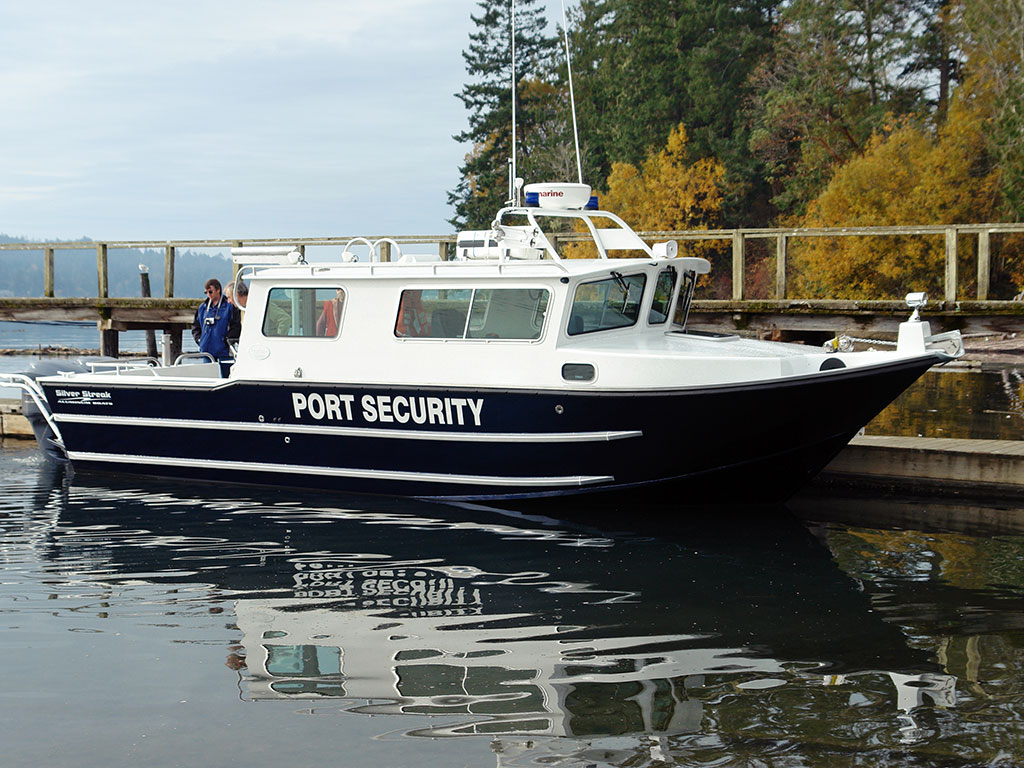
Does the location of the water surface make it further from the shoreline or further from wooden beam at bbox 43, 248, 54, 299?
the shoreline

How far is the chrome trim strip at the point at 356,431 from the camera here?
29.3ft

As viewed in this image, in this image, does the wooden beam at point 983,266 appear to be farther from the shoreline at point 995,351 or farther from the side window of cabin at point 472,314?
the shoreline at point 995,351

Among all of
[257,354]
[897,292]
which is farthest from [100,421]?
[897,292]

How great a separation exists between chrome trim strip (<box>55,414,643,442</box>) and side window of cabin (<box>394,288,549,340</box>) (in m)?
0.86

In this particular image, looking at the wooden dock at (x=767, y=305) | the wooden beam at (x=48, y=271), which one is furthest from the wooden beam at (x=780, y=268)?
the wooden beam at (x=48, y=271)

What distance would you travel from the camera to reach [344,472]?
9992 millimetres

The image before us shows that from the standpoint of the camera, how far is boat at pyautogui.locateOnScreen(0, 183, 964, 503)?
8.66m

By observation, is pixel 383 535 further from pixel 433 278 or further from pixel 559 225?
pixel 559 225

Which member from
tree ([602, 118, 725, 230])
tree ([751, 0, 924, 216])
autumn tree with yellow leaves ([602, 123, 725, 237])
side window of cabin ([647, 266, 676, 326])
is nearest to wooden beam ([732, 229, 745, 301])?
side window of cabin ([647, 266, 676, 326])

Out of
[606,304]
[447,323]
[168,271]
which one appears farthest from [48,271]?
[606,304]

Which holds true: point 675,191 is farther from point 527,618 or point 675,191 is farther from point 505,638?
point 505,638

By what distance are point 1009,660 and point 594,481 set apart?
3936 mm

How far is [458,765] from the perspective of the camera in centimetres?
468

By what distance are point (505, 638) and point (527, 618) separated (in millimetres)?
373
